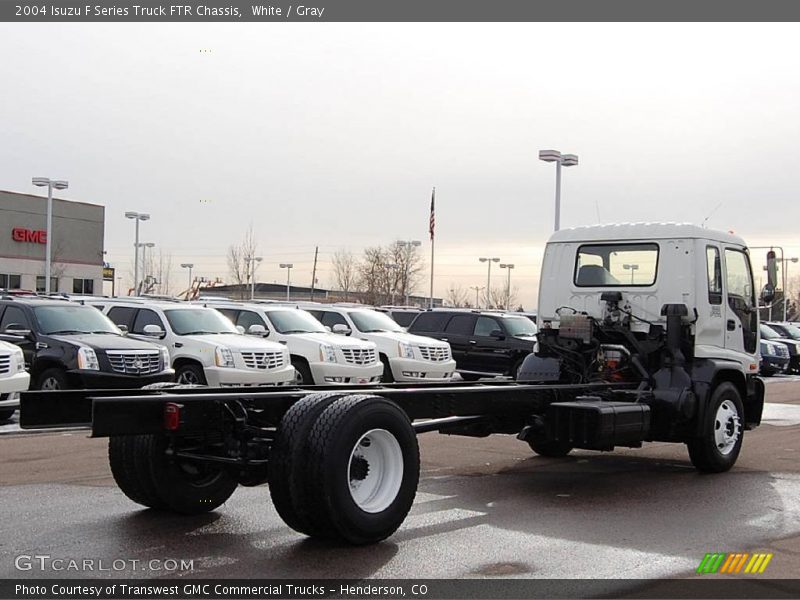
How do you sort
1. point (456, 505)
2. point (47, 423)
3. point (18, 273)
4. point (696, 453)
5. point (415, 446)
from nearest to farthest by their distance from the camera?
point (47, 423) → point (415, 446) → point (456, 505) → point (696, 453) → point (18, 273)

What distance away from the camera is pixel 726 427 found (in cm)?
1053

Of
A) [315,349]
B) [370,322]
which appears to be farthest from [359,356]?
[370,322]

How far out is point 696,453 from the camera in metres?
10.3

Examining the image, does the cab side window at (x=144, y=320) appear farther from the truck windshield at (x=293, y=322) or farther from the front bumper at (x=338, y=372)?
the front bumper at (x=338, y=372)

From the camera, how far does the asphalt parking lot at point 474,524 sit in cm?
640

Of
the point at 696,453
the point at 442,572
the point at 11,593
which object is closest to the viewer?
the point at 11,593

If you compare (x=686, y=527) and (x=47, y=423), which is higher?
(x=47, y=423)

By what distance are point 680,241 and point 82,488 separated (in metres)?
6.61

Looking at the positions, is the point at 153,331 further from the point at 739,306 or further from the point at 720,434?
the point at 720,434

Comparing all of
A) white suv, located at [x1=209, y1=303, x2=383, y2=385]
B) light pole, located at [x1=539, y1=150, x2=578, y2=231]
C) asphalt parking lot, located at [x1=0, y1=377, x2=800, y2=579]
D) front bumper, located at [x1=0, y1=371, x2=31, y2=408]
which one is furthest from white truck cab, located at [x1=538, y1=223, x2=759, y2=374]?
light pole, located at [x1=539, y1=150, x2=578, y2=231]

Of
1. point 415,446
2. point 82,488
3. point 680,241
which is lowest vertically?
point 82,488

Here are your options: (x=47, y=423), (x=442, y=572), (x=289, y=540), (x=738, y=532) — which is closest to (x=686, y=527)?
(x=738, y=532)

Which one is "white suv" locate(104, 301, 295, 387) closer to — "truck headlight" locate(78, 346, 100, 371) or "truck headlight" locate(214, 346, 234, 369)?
"truck headlight" locate(214, 346, 234, 369)

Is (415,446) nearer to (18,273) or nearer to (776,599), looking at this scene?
(776,599)
